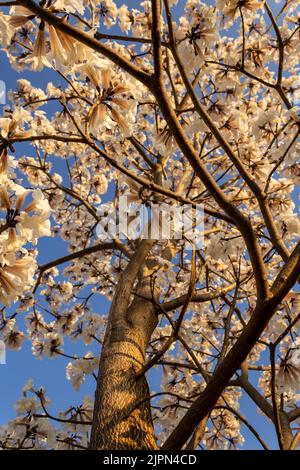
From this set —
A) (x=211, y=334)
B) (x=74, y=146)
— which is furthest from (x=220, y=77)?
(x=211, y=334)

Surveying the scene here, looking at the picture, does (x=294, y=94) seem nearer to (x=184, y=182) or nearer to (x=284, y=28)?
(x=284, y=28)

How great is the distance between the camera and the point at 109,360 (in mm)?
2518

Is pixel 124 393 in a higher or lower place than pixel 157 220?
lower

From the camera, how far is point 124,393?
7.33 feet

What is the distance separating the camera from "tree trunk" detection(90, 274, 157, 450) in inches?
78.4

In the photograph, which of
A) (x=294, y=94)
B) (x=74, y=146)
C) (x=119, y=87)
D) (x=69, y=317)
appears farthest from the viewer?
(x=74, y=146)

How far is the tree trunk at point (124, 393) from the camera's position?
1991 millimetres

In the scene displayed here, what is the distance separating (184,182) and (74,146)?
7.06 ft

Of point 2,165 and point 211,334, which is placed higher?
point 211,334

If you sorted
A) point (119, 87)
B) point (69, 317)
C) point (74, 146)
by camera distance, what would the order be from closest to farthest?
point (119, 87) → point (69, 317) → point (74, 146)
